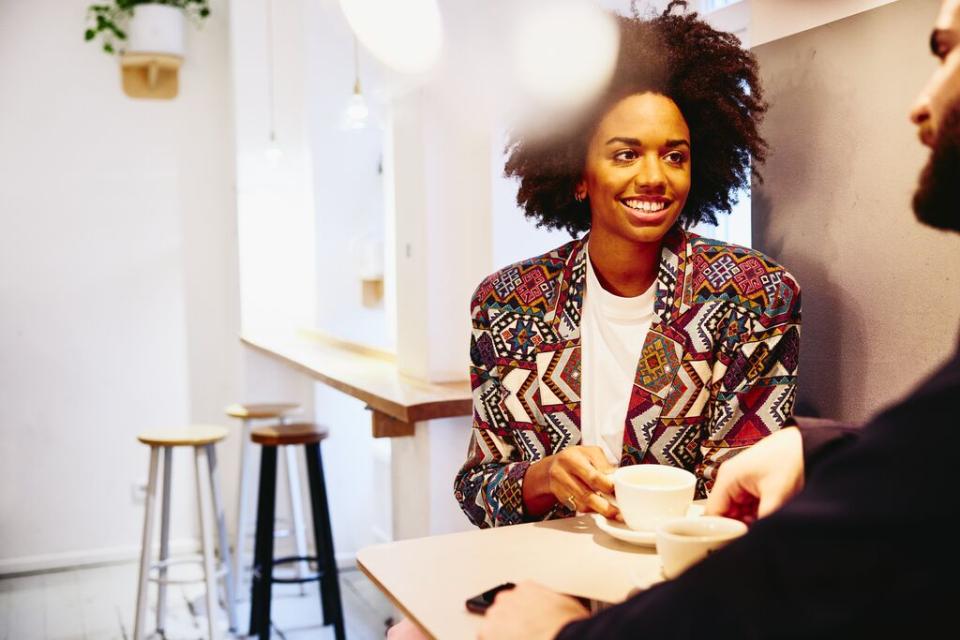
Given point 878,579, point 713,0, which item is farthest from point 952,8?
point 713,0

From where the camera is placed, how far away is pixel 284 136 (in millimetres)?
4680

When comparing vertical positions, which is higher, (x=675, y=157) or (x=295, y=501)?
(x=675, y=157)

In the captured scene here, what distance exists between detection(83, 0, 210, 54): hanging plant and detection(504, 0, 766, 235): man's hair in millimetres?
3295

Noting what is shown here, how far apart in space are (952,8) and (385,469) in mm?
3756

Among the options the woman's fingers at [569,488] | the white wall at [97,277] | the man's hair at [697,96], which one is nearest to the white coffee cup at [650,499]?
the woman's fingers at [569,488]

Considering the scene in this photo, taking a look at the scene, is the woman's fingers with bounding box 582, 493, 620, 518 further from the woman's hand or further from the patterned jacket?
the patterned jacket

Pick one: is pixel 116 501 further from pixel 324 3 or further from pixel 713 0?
pixel 713 0

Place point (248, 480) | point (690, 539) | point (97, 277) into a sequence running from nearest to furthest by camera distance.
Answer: point (690, 539) → point (248, 480) → point (97, 277)

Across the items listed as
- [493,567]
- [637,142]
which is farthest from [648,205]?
[493,567]

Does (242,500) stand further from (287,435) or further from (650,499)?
(650,499)

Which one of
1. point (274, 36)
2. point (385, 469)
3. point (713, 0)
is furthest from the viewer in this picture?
point (274, 36)

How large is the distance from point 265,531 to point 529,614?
2.50 m

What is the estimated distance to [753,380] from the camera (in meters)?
1.48

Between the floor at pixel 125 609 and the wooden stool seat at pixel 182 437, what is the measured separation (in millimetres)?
794
